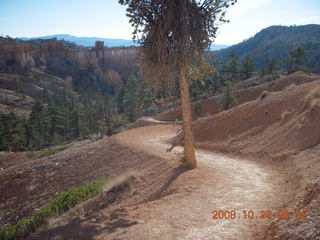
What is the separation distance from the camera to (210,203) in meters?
5.50

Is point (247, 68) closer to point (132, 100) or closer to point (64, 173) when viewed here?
point (132, 100)

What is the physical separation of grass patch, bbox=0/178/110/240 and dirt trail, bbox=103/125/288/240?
9.78ft

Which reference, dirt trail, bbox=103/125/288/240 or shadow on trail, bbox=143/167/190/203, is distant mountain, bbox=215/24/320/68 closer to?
dirt trail, bbox=103/125/288/240

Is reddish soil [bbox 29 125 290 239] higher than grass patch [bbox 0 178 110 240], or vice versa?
reddish soil [bbox 29 125 290 239]

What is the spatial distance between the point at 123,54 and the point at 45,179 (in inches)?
4248

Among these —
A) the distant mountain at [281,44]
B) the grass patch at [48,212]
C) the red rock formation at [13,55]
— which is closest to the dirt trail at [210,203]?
the grass patch at [48,212]

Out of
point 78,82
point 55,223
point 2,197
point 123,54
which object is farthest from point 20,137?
point 123,54

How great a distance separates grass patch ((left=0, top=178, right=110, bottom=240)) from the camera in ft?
21.5

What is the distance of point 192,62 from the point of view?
748cm

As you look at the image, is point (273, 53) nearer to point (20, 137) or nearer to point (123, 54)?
point (123, 54)

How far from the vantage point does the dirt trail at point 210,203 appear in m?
4.29

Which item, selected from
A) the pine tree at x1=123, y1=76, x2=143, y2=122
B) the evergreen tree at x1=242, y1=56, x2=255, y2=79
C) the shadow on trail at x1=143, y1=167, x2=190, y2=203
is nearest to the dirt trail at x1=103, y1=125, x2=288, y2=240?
the shadow on trail at x1=143, y1=167, x2=190, y2=203

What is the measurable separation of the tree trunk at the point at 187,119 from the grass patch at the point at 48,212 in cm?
332

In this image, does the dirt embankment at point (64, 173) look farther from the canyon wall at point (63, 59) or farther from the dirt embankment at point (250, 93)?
the canyon wall at point (63, 59)
